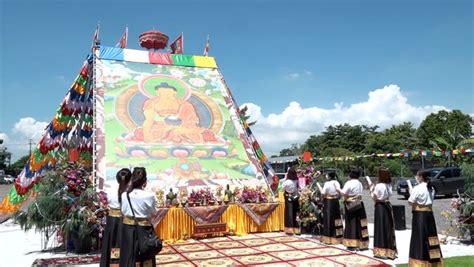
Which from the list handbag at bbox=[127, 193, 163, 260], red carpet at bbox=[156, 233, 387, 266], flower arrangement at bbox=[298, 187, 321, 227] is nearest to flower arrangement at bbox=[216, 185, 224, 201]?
red carpet at bbox=[156, 233, 387, 266]

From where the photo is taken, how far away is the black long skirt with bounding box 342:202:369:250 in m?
7.49

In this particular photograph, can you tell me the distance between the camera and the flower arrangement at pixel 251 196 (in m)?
9.39

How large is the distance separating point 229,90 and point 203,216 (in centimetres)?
535

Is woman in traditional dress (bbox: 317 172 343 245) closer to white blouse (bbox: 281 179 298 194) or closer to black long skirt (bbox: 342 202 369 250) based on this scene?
black long skirt (bbox: 342 202 369 250)

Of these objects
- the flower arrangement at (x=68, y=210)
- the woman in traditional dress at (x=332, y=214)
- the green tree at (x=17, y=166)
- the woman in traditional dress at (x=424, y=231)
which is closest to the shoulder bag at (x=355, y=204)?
the woman in traditional dress at (x=332, y=214)

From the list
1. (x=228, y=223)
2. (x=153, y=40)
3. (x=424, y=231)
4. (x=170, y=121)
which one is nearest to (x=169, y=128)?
(x=170, y=121)

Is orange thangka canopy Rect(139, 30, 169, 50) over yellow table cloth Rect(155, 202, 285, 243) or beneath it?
over

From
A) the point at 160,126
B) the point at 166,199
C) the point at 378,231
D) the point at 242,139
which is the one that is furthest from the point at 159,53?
the point at 378,231

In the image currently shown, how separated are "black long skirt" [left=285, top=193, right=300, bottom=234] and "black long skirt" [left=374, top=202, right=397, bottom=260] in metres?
2.38

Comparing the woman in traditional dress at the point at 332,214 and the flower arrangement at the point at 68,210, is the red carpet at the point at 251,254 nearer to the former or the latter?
the woman in traditional dress at the point at 332,214

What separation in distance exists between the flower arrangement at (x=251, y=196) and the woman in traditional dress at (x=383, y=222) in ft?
10.3

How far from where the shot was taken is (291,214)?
909 centimetres

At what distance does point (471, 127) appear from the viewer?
29.4 m

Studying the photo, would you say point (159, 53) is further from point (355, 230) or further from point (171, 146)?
point (355, 230)
